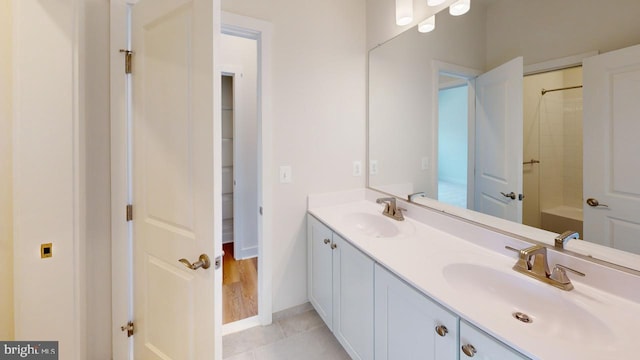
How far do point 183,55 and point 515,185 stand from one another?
166 cm

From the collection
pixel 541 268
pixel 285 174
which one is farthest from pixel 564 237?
pixel 285 174

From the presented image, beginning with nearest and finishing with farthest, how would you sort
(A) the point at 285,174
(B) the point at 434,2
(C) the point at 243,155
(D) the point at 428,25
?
(B) the point at 434,2 → (D) the point at 428,25 → (A) the point at 285,174 → (C) the point at 243,155

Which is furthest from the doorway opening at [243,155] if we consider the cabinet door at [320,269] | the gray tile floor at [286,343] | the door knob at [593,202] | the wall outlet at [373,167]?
the door knob at [593,202]

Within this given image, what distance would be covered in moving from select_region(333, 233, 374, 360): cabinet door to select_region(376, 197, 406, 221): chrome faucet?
461mm

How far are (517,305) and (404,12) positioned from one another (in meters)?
1.81

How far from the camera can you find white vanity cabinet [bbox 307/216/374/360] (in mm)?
1348

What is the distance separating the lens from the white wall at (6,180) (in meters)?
1.17

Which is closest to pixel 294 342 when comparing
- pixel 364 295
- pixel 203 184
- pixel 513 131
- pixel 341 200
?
pixel 364 295

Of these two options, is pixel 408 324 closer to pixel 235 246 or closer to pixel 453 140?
Answer: pixel 453 140

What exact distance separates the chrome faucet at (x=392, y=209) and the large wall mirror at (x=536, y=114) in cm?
20

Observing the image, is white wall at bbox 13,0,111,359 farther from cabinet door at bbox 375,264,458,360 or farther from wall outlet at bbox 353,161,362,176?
wall outlet at bbox 353,161,362,176

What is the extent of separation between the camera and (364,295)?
1.36 m

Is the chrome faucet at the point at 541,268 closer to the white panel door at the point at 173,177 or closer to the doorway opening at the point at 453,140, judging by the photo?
the doorway opening at the point at 453,140

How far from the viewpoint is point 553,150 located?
44.5 inches
